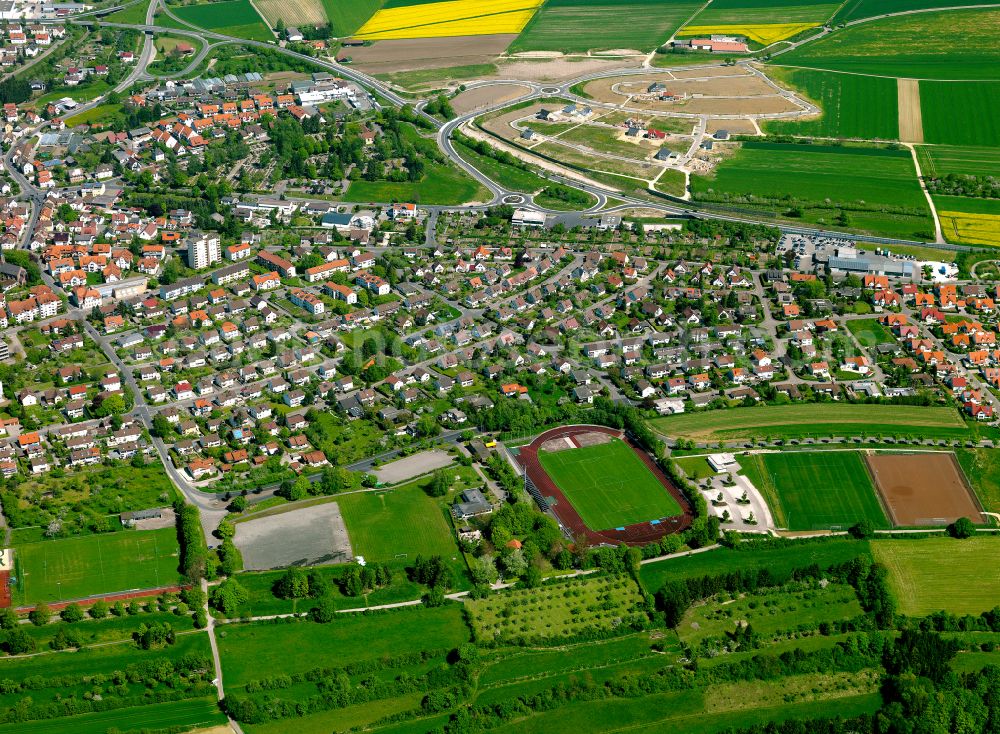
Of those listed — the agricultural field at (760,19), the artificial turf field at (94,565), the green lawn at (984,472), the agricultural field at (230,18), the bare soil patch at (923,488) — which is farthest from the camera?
the agricultural field at (230,18)

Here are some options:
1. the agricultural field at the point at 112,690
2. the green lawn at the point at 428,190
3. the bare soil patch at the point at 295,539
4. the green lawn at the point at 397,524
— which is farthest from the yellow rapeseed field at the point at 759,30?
the agricultural field at the point at 112,690

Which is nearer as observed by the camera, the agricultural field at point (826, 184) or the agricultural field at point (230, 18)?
the agricultural field at point (826, 184)

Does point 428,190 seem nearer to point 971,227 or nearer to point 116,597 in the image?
point 971,227

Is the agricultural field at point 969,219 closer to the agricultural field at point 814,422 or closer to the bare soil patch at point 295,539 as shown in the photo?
the agricultural field at point 814,422

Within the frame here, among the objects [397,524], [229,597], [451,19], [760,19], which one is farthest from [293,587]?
[760,19]

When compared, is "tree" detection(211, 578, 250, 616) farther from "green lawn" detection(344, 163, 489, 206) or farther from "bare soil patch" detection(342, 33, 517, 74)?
"bare soil patch" detection(342, 33, 517, 74)
